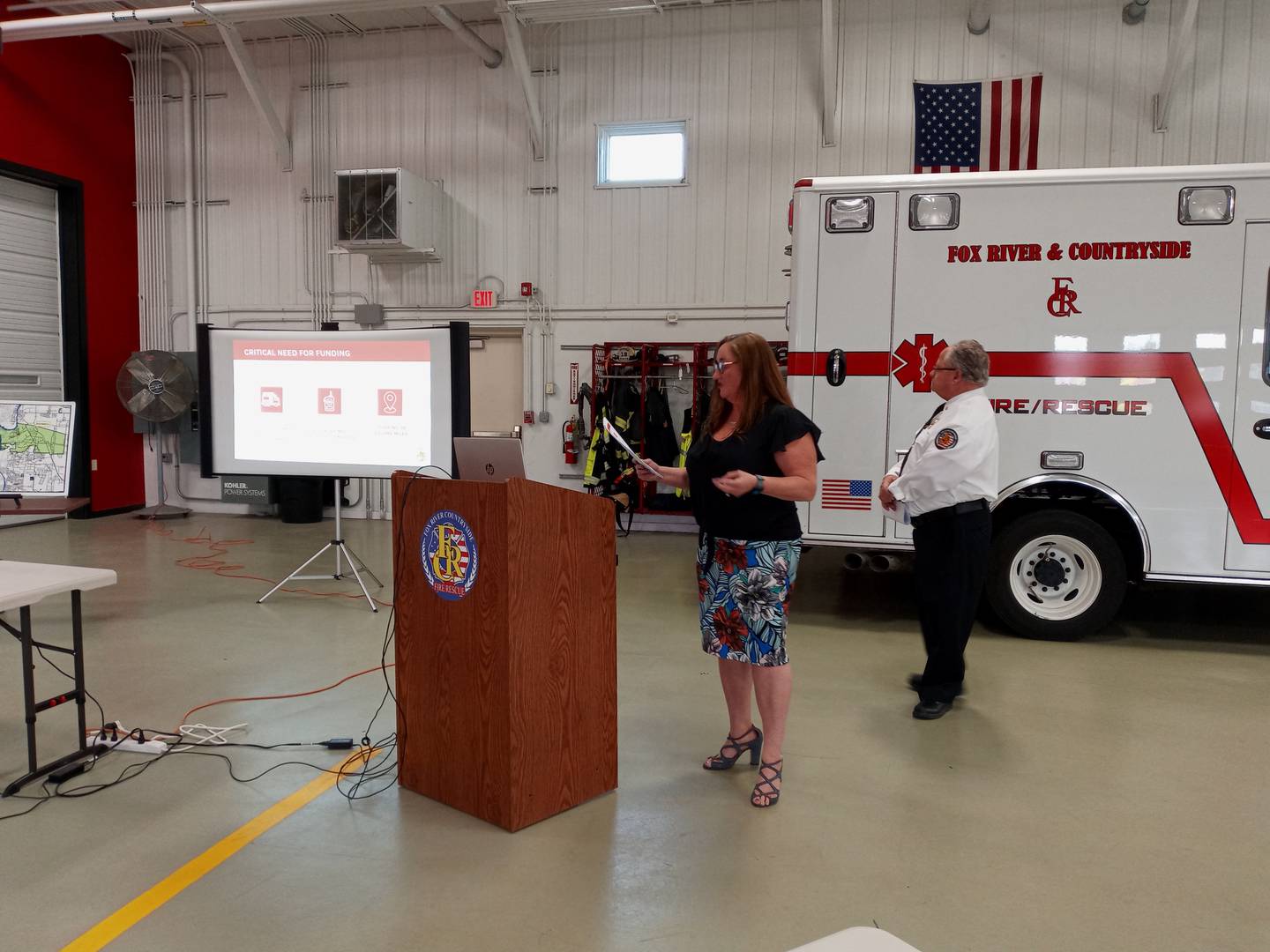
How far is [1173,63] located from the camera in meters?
8.09

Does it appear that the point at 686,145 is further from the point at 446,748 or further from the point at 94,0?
the point at 446,748

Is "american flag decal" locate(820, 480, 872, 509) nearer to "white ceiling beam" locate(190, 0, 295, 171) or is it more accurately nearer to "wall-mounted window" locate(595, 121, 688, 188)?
"wall-mounted window" locate(595, 121, 688, 188)

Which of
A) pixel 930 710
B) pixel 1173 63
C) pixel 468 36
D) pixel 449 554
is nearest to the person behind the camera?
pixel 449 554

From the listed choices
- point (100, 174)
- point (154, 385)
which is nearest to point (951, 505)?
point (154, 385)

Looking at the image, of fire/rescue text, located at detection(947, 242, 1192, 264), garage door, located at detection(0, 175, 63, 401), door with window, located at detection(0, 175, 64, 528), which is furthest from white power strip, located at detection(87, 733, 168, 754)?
garage door, located at detection(0, 175, 63, 401)

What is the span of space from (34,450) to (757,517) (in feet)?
13.4

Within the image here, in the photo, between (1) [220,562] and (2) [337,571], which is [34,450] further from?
(1) [220,562]

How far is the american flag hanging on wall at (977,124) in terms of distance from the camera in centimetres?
858

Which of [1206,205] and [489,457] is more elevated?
[1206,205]

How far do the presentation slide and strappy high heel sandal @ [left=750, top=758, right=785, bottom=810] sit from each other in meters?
3.47

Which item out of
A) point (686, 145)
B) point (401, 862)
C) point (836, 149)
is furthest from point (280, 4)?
point (401, 862)

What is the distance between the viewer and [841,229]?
5316mm

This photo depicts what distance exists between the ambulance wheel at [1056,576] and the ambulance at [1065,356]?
12 mm

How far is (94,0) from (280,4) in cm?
277
